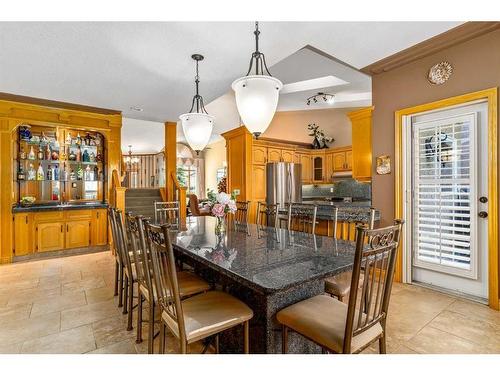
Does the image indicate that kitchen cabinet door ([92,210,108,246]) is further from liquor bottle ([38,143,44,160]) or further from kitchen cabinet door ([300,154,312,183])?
kitchen cabinet door ([300,154,312,183])

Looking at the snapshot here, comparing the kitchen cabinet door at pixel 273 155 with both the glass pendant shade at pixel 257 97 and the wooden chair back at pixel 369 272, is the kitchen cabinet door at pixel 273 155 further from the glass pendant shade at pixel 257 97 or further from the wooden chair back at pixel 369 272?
the wooden chair back at pixel 369 272

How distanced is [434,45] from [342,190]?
4.24 m

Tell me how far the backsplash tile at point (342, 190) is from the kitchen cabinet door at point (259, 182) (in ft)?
6.45

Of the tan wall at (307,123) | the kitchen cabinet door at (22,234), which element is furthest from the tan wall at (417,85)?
the kitchen cabinet door at (22,234)

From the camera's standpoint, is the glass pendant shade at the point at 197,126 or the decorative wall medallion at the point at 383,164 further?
the decorative wall medallion at the point at 383,164

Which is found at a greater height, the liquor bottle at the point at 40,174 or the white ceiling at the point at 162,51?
the white ceiling at the point at 162,51

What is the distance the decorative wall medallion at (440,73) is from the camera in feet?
9.16

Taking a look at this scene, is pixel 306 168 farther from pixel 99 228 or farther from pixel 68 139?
pixel 68 139

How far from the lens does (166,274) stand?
1388 mm

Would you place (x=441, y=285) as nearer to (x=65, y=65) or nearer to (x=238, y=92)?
(x=238, y=92)

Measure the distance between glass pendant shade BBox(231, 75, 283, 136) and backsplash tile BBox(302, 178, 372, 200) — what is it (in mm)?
5101

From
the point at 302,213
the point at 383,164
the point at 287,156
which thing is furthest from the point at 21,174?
the point at 383,164

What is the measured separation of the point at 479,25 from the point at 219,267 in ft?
10.3

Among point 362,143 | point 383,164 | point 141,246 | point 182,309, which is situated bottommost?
point 182,309
